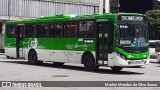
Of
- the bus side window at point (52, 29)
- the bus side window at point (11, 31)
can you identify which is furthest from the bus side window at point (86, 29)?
the bus side window at point (11, 31)

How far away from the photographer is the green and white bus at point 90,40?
2006 centimetres

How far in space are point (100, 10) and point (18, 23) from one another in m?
57.3

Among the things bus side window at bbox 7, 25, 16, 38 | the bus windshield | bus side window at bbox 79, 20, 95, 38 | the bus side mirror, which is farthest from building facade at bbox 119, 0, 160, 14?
the bus side mirror

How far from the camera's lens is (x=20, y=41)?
2795 centimetres

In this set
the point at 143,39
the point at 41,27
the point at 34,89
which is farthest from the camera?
the point at 41,27

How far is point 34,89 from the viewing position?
1301cm

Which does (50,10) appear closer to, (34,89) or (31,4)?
(31,4)

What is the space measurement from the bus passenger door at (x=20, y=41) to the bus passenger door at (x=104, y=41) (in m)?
8.37

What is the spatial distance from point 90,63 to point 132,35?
2922mm

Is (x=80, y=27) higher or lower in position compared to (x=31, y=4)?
lower

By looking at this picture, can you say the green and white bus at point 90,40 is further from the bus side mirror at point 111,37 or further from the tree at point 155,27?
the tree at point 155,27

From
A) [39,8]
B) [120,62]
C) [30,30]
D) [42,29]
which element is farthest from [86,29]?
[39,8]

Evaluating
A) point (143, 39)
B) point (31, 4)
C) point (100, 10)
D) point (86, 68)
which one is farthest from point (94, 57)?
point (100, 10)

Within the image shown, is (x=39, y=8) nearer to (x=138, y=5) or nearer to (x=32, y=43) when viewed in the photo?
(x=32, y=43)
